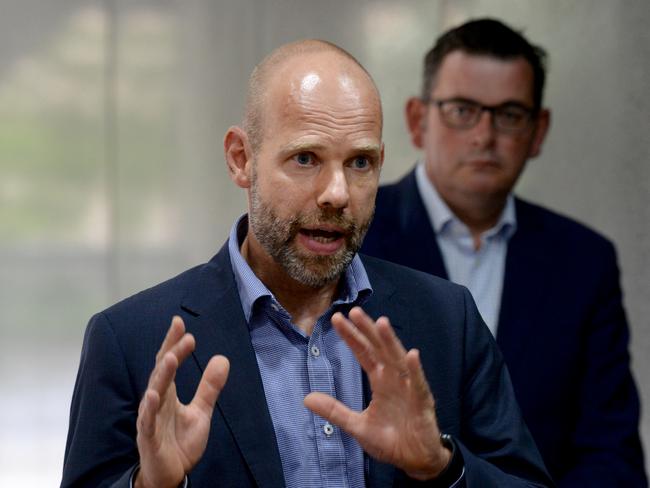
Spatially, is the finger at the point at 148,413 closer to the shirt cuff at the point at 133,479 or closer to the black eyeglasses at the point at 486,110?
the shirt cuff at the point at 133,479

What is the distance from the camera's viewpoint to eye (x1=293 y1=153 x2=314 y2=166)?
197cm

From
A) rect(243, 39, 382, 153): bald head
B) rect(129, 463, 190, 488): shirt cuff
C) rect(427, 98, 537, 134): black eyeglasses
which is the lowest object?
rect(129, 463, 190, 488): shirt cuff

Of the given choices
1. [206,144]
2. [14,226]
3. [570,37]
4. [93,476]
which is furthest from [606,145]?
[93,476]

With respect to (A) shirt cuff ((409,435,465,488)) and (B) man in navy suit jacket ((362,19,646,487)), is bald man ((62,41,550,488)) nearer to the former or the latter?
(A) shirt cuff ((409,435,465,488))

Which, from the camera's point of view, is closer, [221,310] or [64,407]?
[221,310]

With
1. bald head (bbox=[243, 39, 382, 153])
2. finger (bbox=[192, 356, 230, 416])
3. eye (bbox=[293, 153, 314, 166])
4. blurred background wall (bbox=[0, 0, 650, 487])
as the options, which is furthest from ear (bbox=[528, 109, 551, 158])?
finger (bbox=[192, 356, 230, 416])

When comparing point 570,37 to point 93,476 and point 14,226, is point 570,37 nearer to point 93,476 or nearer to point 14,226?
point 14,226

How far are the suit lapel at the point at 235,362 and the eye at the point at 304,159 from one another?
23 cm

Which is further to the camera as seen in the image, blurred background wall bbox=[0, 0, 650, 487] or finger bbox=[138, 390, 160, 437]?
blurred background wall bbox=[0, 0, 650, 487]

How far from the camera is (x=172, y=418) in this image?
175cm

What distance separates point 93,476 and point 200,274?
0.38 metres

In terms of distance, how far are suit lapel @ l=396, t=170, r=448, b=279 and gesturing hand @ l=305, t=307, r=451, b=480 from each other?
116 centimetres

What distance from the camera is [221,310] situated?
2.00 metres

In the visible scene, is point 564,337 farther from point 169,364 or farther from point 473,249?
point 169,364
